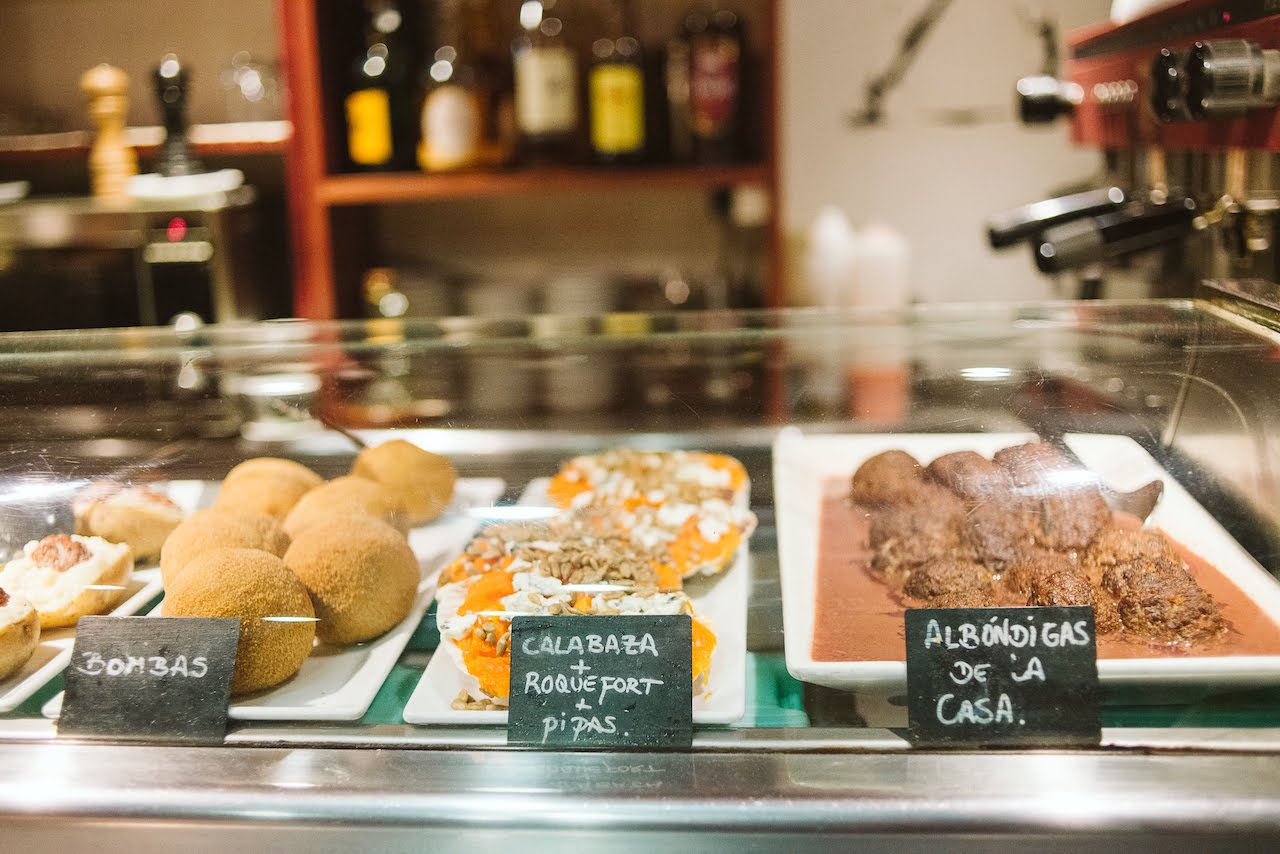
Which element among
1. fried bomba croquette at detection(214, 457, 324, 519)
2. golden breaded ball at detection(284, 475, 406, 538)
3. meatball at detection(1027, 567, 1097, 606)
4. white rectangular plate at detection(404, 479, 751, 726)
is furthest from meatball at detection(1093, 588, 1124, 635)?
fried bomba croquette at detection(214, 457, 324, 519)

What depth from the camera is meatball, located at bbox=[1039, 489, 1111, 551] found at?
829 mm

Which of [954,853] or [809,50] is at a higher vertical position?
[809,50]

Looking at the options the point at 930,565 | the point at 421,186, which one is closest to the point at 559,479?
the point at 930,565

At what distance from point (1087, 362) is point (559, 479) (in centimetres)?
47

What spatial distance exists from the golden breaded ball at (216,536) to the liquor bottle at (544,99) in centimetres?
159

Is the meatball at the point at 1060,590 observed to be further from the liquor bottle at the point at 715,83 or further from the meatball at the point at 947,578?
the liquor bottle at the point at 715,83

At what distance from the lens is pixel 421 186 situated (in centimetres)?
239

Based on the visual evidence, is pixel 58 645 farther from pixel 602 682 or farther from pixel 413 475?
pixel 602 682

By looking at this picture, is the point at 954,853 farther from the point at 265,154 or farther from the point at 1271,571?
the point at 265,154

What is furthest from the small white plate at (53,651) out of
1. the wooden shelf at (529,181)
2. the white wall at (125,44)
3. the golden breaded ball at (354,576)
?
the white wall at (125,44)

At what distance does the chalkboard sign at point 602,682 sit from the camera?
2.31 ft

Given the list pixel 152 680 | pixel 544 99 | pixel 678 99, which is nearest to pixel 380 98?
pixel 544 99

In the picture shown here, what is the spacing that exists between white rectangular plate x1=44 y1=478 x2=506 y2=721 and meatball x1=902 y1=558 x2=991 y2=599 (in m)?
0.34

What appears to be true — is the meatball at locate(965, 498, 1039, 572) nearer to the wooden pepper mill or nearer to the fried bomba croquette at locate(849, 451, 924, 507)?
the fried bomba croquette at locate(849, 451, 924, 507)
